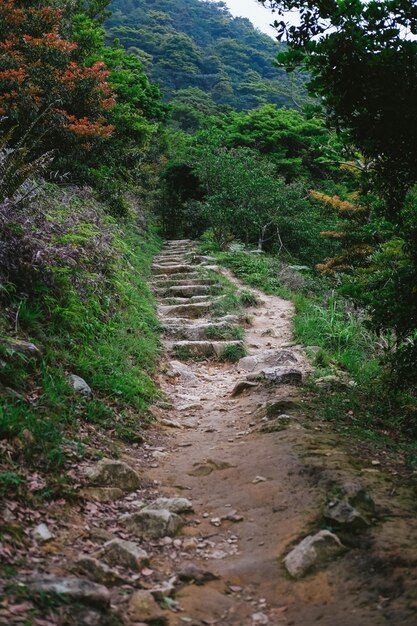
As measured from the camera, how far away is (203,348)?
7.13m

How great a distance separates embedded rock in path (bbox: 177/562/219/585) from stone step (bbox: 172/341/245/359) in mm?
4604

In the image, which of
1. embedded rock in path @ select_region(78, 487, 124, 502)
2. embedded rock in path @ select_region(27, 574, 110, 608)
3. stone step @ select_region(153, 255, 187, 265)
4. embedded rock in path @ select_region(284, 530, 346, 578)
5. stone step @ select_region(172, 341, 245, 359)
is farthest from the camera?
stone step @ select_region(153, 255, 187, 265)

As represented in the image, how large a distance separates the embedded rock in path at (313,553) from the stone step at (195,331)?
520 centimetres

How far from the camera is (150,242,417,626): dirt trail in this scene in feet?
6.72

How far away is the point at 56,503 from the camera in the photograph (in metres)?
2.64

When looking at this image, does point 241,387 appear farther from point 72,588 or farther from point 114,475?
point 72,588

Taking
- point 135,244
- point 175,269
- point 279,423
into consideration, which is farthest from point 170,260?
point 279,423

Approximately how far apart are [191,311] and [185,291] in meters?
1.15

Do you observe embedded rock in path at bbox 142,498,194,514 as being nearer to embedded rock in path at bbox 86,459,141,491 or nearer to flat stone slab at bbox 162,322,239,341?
embedded rock in path at bbox 86,459,141,491

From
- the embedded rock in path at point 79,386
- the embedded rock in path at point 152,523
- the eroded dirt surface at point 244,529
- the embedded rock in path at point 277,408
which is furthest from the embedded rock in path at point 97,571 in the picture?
the embedded rock in path at point 277,408

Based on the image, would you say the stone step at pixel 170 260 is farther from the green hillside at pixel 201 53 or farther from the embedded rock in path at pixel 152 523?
the green hillside at pixel 201 53

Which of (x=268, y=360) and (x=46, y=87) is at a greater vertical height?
(x=46, y=87)

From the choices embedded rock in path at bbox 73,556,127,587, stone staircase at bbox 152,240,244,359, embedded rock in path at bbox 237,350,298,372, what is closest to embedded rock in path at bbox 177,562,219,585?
embedded rock in path at bbox 73,556,127,587

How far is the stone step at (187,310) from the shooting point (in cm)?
871
